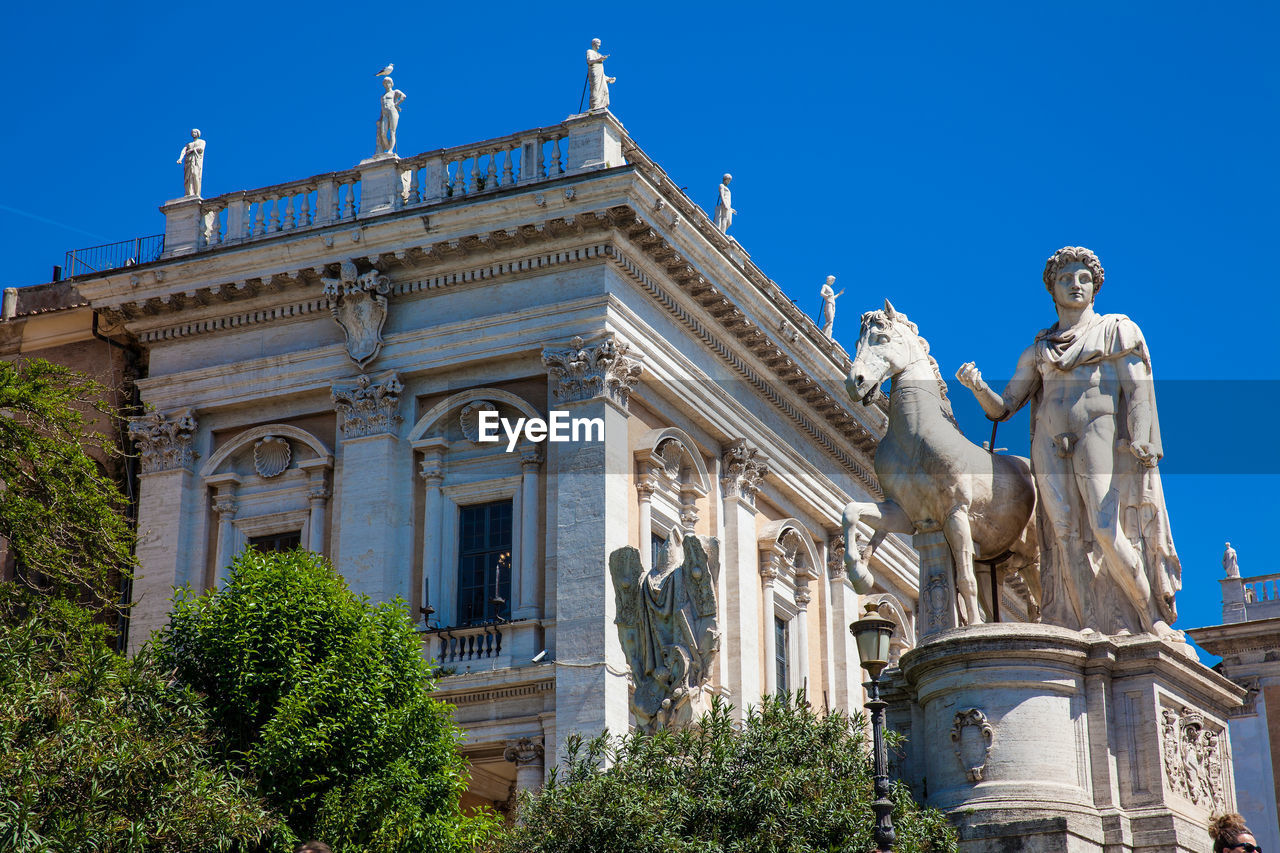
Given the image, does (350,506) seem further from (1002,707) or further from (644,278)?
(1002,707)

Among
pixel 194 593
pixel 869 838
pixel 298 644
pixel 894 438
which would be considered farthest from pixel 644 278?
pixel 869 838

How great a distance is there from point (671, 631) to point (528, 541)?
13218mm

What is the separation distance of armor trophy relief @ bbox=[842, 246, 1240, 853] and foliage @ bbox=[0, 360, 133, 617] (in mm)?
13334

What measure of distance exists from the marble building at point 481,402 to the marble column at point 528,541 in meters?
0.04

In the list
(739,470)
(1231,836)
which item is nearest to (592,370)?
(739,470)

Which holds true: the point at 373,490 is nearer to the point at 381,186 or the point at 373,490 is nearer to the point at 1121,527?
the point at 381,186

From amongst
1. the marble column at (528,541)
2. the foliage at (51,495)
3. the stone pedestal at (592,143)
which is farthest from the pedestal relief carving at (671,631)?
the stone pedestal at (592,143)

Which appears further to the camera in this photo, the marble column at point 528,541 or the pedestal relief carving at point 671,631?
the marble column at point 528,541

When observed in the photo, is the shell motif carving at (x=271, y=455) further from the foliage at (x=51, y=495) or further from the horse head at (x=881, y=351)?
the horse head at (x=881, y=351)

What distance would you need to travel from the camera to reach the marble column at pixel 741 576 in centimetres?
3325

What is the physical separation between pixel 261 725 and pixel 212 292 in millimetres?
12306

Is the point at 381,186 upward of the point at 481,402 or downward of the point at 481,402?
upward

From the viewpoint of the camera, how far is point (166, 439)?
33.6 metres

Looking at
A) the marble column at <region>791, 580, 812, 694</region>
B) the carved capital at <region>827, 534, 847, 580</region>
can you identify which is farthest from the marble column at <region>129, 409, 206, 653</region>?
the carved capital at <region>827, 534, 847, 580</region>
